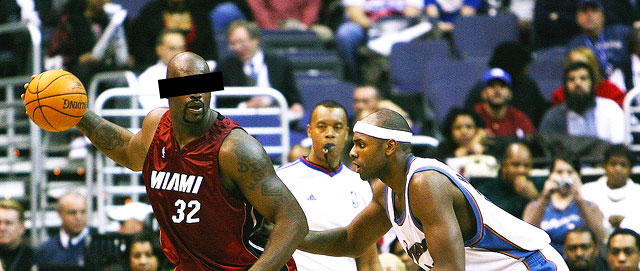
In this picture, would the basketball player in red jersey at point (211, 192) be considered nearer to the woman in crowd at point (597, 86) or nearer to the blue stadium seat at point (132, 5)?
the woman in crowd at point (597, 86)

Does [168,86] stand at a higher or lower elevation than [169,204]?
higher

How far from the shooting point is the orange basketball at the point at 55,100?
587 cm

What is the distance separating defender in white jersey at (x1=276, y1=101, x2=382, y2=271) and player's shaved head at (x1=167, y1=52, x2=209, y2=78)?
2.43 meters

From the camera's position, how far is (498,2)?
1441cm

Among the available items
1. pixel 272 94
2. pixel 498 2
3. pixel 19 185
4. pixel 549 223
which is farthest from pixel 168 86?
pixel 498 2

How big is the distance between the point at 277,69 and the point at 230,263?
18.9ft

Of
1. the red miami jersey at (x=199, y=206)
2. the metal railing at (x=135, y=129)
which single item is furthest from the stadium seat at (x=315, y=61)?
the red miami jersey at (x=199, y=206)

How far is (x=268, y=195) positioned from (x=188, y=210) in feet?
1.70

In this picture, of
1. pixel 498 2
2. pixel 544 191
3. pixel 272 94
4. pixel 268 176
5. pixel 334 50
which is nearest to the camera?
pixel 268 176

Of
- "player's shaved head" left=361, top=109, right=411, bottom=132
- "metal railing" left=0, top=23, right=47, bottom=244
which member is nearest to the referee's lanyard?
"metal railing" left=0, top=23, right=47, bottom=244

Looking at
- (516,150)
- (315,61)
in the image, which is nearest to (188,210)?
(516,150)

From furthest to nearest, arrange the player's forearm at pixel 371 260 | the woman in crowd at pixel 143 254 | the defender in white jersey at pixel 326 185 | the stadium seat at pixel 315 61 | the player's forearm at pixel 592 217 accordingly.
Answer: the stadium seat at pixel 315 61 < the player's forearm at pixel 592 217 < the woman in crowd at pixel 143 254 < the defender in white jersey at pixel 326 185 < the player's forearm at pixel 371 260

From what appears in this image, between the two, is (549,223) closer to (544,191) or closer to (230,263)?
(544,191)

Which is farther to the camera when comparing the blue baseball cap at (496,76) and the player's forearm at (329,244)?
the blue baseball cap at (496,76)
